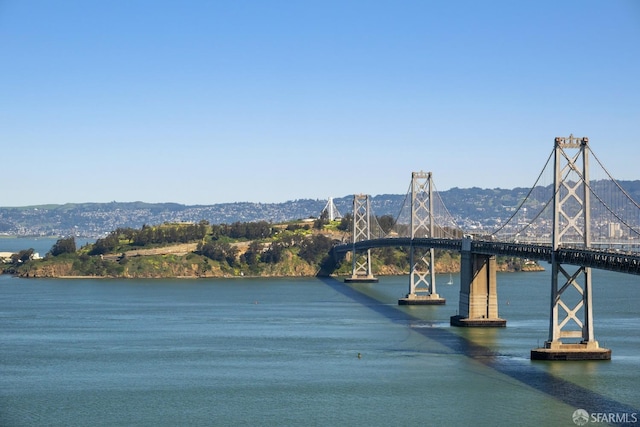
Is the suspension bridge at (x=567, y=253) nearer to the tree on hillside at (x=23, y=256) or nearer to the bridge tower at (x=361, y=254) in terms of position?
the bridge tower at (x=361, y=254)

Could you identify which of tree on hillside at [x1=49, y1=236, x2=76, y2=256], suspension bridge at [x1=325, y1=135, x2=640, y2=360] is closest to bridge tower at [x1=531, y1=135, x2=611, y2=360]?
suspension bridge at [x1=325, y1=135, x2=640, y2=360]

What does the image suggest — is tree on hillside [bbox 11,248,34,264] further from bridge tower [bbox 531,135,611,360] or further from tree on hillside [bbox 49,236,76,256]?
bridge tower [bbox 531,135,611,360]

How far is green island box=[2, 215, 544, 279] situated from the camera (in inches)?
5212

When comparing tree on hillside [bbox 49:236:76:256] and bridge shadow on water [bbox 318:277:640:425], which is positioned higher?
tree on hillside [bbox 49:236:76:256]

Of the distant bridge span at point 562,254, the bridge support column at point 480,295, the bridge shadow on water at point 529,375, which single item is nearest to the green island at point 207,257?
the distant bridge span at point 562,254

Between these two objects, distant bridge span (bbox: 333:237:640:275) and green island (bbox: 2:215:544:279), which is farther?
green island (bbox: 2:215:544:279)

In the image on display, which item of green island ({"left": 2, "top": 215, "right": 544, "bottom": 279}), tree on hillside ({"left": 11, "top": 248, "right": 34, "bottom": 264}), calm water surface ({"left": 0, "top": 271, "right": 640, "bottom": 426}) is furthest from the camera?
tree on hillside ({"left": 11, "top": 248, "right": 34, "bottom": 264})

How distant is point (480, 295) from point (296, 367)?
19948 millimetres

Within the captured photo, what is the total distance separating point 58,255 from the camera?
13775 centimetres

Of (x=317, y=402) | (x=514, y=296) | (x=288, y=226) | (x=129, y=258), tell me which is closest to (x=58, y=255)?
(x=129, y=258)

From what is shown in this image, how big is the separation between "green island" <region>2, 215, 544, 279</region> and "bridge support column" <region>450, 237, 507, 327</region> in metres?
67.1

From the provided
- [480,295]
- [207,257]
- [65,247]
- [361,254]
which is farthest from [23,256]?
[480,295]

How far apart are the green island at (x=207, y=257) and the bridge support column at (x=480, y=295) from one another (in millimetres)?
67133

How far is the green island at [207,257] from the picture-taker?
132 metres
